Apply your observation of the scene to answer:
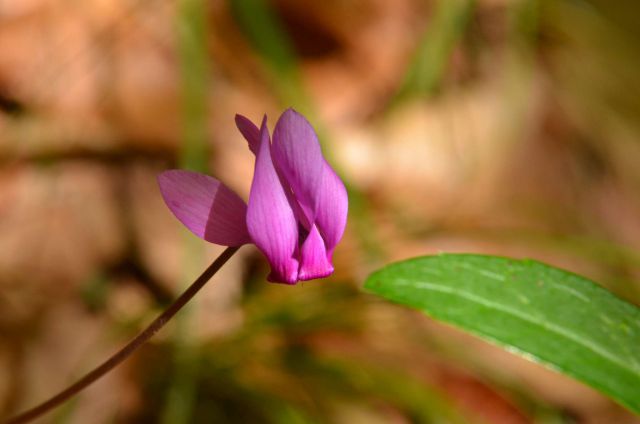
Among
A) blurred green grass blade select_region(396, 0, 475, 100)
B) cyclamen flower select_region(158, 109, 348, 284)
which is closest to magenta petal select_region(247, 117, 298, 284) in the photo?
cyclamen flower select_region(158, 109, 348, 284)

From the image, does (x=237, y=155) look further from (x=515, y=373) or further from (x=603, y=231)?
(x=603, y=231)

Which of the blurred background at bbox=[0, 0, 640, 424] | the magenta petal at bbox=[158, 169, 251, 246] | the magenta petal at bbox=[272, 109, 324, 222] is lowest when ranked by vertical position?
the blurred background at bbox=[0, 0, 640, 424]

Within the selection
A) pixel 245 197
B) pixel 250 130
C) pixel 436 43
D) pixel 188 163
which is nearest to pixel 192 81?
pixel 188 163

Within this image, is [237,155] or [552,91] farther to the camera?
[552,91]

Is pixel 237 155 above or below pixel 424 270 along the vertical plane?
below

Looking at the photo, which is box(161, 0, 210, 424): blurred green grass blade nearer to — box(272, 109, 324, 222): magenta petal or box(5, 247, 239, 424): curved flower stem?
box(5, 247, 239, 424): curved flower stem

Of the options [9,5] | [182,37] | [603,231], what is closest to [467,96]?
[603,231]

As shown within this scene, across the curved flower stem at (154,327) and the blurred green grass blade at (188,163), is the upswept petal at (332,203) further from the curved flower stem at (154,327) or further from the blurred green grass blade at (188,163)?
the blurred green grass blade at (188,163)
